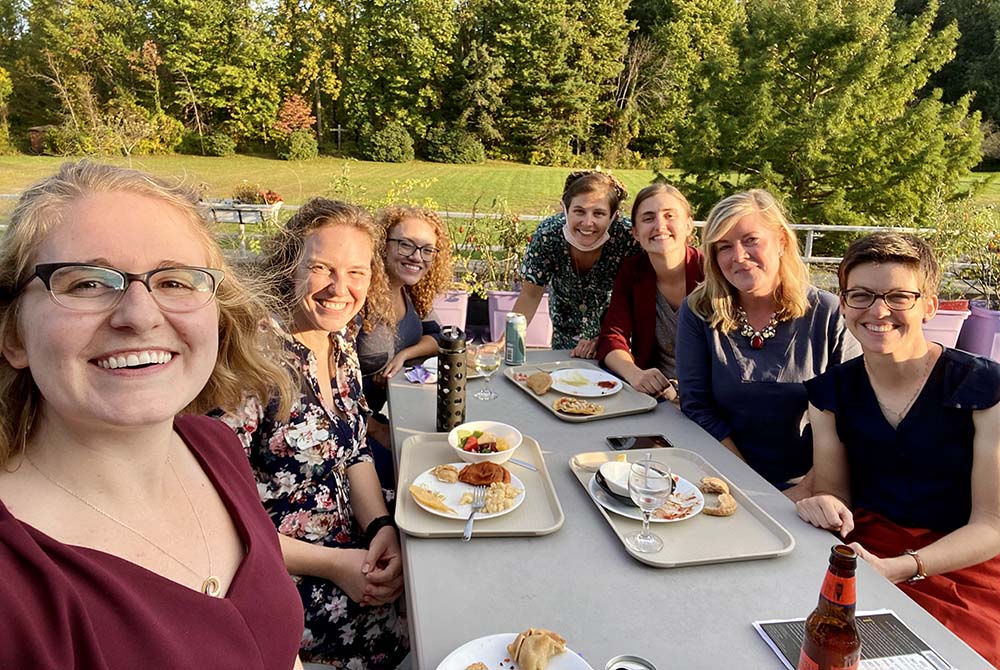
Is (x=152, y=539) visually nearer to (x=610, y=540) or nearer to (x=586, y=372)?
(x=610, y=540)

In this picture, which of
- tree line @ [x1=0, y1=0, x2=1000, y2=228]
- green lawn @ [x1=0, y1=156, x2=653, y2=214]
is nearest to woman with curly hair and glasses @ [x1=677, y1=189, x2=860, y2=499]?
green lawn @ [x1=0, y1=156, x2=653, y2=214]

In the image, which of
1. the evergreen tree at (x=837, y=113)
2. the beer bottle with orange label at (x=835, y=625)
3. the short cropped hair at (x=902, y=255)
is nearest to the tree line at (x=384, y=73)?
the evergreen tree at (x=837, y=113)

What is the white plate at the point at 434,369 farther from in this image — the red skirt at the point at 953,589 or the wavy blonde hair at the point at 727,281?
the red skirt at the point at 953,589

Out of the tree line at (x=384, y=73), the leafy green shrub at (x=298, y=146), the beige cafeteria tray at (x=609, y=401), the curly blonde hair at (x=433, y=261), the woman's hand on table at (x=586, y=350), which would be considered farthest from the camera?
the leafy green shrub at (x=298, y=146)

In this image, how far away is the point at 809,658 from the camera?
97 centimetres

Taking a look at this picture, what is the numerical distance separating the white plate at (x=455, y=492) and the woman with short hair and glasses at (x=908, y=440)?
0.67 metres

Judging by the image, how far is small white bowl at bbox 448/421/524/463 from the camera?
167 cm

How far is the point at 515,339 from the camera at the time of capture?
2617 mm

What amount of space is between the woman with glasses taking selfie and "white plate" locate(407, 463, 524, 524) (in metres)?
0.44

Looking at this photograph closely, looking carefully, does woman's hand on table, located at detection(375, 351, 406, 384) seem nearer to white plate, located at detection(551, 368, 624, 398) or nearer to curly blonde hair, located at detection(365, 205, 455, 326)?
curly blonde hair, located at detection(365, 205, 455, 326)

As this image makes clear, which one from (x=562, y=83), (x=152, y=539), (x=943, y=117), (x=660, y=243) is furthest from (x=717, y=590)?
(x=562, y=83)

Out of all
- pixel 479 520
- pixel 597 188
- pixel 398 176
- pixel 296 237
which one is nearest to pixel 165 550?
pixel 479 520

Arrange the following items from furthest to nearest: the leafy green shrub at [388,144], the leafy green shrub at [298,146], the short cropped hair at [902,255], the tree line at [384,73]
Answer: the leafy green shrub at [388,144], the leafy green shrub at [298,146], the tree line at [384,73], the short cropped hair at [902,255]

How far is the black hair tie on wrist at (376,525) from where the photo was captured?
1.68 m
